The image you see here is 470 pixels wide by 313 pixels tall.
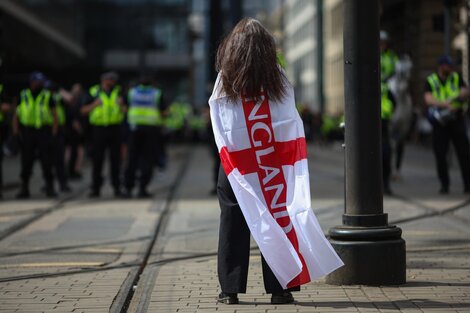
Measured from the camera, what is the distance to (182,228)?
1259cm

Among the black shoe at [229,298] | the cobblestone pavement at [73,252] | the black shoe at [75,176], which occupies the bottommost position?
the black shoe at [75,176]

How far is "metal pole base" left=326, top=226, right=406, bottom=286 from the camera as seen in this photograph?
7977 millimetres

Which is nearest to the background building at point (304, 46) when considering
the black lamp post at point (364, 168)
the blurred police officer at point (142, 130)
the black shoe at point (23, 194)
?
the blurred police officer at point (142, 130)

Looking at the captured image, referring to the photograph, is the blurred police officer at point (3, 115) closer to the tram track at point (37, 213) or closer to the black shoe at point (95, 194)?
the tram track at point (37, 213)

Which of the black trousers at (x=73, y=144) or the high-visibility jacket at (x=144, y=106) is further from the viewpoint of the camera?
the black trousers at (x=73, y=144)

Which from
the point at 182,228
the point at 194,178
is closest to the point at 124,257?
the point at 182,228

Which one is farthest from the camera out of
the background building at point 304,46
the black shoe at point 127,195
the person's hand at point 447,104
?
the background building at point 304,46

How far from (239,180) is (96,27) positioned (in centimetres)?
8646

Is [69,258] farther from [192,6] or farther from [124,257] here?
[192,6]

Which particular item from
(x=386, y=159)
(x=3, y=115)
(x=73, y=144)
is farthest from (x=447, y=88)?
(x=73, y=144)

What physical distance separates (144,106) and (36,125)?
157cm

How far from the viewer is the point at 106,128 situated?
59.2 feet

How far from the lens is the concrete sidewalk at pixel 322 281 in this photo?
729cm

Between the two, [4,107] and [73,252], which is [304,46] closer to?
[4,107]
